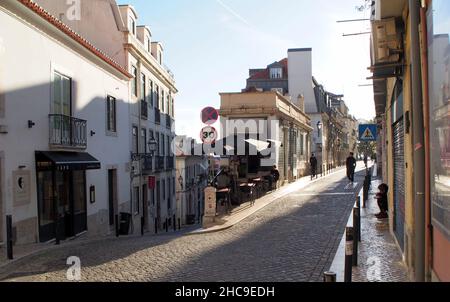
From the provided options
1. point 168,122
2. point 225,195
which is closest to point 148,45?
point 168,122

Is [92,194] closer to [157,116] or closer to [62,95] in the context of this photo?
[62,95]

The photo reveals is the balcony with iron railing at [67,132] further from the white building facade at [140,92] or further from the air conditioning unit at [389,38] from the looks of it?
the air conditioning unit at [389,38]

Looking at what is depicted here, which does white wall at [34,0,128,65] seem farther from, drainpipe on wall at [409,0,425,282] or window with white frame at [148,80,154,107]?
drainpipe on wall at [409,0,425,282]

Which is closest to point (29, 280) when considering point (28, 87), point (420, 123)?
point (420, 123)

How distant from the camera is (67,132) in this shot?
583 inches

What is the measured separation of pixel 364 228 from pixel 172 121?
990 inches

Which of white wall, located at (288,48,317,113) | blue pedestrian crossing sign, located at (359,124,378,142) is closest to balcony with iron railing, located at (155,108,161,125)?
blue pedestrian crossing sign, located at (359,124,378,142)

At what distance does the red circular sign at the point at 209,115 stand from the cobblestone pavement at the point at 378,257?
4452 mm

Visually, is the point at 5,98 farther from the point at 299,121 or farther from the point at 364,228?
the point at 299,121

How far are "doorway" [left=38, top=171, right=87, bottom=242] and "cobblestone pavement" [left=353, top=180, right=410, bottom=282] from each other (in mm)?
7375

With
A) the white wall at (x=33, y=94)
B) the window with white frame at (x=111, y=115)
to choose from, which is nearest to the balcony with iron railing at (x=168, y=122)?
the window with white frame at (x=111, y=115)

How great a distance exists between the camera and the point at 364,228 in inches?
458

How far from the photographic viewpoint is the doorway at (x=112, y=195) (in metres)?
20.0
